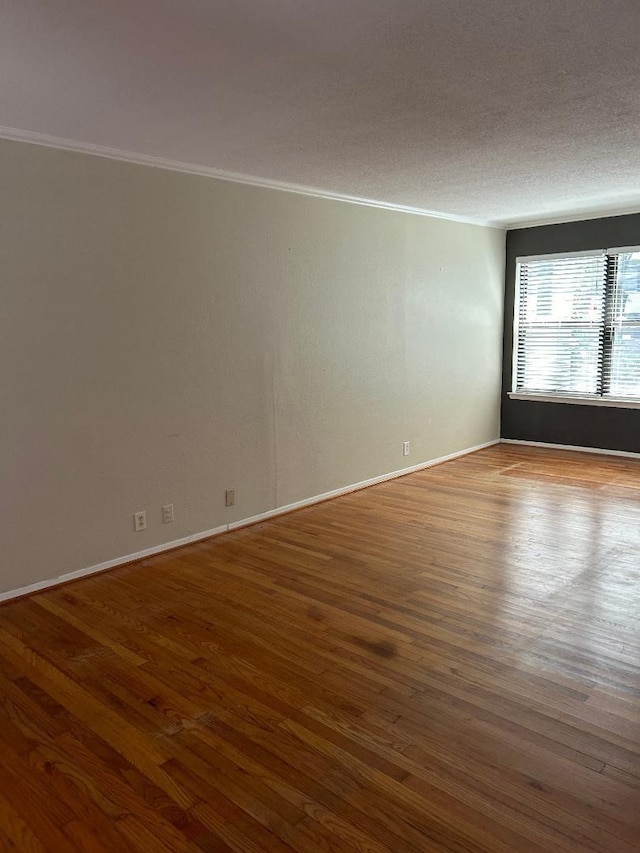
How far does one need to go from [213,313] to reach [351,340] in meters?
1.45

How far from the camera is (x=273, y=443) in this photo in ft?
15.3

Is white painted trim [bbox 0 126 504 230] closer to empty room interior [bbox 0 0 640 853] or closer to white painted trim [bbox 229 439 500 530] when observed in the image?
empty room interior [bbox 0 0 640 853]

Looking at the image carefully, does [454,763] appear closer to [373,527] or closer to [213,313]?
[373,527]

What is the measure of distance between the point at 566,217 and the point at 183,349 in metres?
4.57

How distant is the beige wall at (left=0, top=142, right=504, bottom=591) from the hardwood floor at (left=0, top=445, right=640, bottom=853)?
1.62 feet

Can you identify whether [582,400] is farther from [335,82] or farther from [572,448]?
[335,82]

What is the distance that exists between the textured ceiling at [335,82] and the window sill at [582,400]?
2.82 metres

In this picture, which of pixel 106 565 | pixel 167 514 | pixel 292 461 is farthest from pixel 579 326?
pixel 106 565

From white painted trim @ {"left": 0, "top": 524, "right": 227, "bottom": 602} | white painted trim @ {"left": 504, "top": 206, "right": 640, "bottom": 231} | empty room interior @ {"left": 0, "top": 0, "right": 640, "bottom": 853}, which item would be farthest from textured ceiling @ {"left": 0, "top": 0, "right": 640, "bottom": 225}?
white painted trim @ {"left": 0, "top": 524, "right": 227, "bottom": 602}

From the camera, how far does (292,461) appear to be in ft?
15.9

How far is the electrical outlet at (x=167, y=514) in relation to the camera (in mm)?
4016

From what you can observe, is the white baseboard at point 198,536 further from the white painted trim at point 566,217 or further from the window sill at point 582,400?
the white painted trim at point 566,217

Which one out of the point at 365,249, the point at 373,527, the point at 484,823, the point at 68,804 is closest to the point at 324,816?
the point at 484,823

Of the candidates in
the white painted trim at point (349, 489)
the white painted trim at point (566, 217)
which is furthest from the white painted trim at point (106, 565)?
the white painted trim at point (566, 217)
